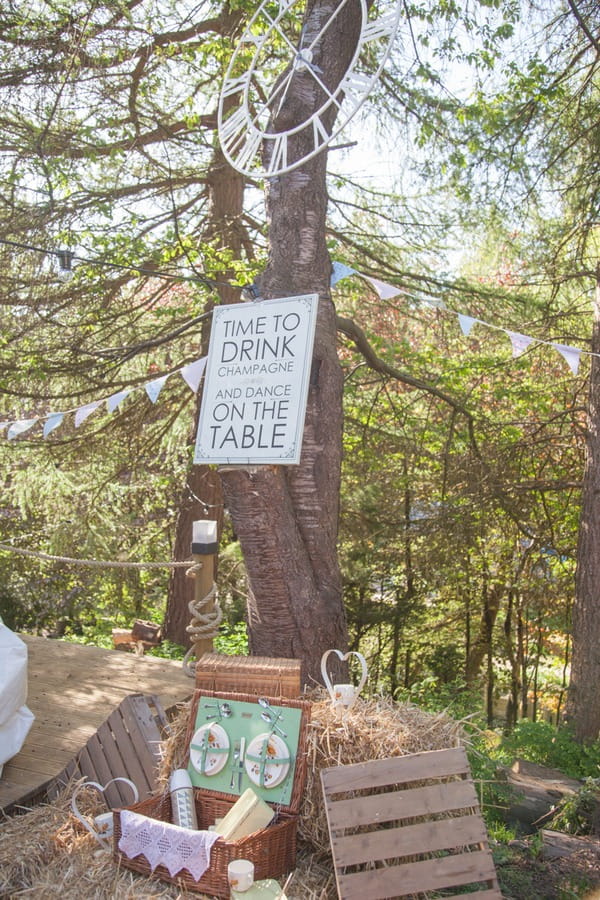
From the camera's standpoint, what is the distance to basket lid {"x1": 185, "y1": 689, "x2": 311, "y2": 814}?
9.65 ft

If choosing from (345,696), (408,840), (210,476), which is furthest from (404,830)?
(210,476)

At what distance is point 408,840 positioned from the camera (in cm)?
265

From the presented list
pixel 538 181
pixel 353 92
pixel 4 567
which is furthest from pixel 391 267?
pixel 4 567

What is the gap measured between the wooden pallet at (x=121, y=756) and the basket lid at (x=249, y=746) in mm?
423

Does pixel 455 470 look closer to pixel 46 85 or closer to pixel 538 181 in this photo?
pixel 538 181

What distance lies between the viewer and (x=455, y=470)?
7977 millimetres

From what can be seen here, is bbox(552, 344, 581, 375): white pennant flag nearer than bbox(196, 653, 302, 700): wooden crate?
No

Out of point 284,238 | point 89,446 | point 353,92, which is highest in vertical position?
point 353,92

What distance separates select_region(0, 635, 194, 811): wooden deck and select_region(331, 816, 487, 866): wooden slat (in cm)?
159

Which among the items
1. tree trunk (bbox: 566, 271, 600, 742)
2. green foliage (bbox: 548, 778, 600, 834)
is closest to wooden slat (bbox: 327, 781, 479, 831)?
green foliage (bbox: 548, 778, 600, 834)

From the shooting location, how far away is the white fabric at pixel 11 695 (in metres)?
3.55

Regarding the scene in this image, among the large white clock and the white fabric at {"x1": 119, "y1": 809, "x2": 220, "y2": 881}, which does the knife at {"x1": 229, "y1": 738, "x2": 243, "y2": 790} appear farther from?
the large white clock

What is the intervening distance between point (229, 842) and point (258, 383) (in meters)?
1.91

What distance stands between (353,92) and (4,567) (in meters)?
7.68
